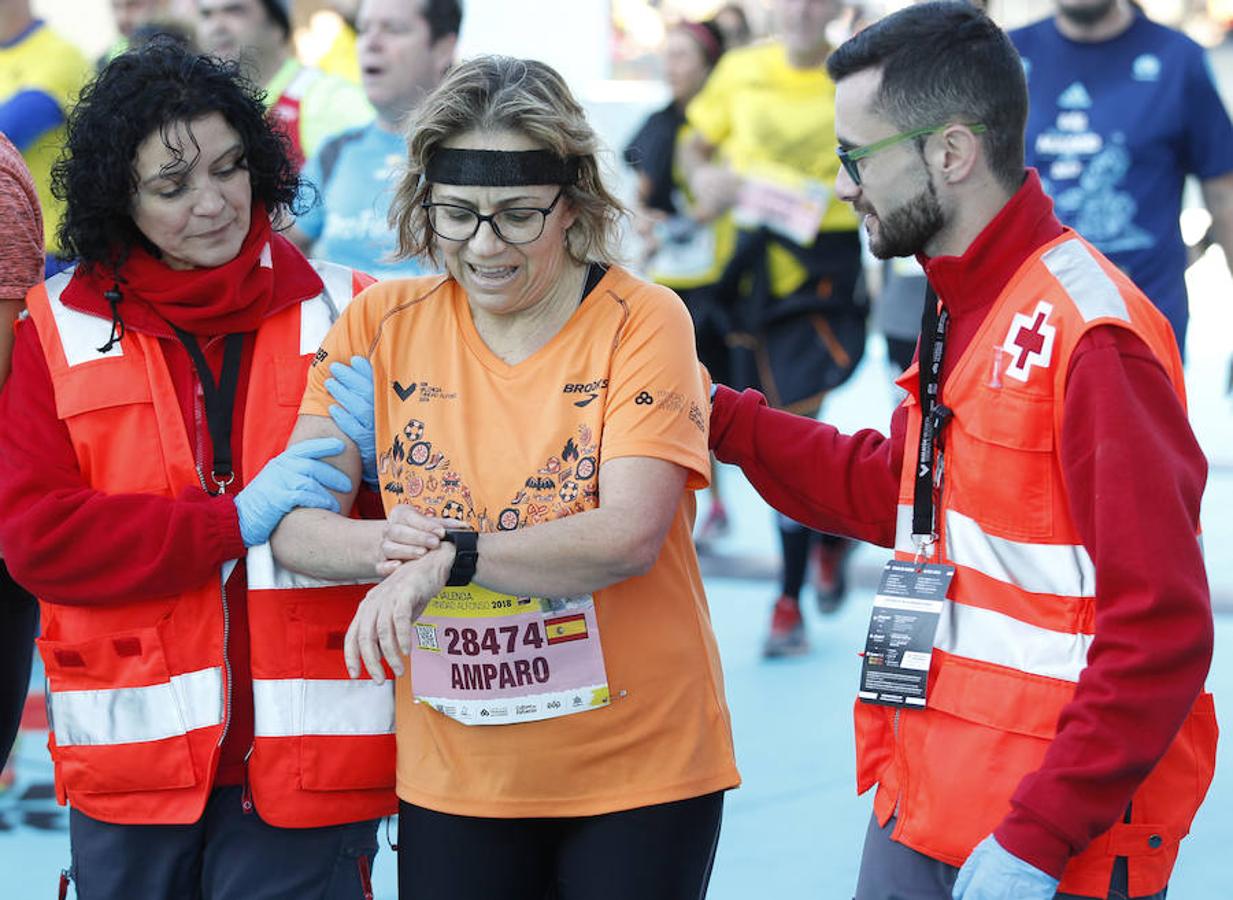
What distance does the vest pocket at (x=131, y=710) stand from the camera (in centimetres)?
243

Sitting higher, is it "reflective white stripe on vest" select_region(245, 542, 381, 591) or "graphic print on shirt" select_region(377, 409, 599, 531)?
"graphic print on shirt" select_region(377, 409, 599, 531)

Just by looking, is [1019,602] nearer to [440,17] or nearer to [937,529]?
[937,529]

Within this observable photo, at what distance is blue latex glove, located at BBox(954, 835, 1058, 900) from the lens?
6.10 ft

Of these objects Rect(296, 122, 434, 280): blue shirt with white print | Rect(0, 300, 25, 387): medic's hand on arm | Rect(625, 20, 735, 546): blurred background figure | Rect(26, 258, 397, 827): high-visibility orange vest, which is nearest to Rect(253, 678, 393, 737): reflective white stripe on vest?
Rect(26, 258, 397, 827): high-visibility orange vest

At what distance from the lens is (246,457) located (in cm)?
246

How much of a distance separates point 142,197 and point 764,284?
369 cm

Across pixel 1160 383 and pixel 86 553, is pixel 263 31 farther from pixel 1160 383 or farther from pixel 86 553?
pixel 1160 383

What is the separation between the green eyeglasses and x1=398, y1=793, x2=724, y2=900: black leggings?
873 mm

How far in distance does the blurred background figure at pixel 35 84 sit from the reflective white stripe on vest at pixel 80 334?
8.20 feet

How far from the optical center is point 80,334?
8.01 ft

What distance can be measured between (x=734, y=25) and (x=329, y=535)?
23.6 ft

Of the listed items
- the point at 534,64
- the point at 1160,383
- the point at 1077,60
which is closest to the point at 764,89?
the point at 1077,60

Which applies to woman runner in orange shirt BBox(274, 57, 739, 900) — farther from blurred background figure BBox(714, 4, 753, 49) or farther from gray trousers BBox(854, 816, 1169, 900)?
blurred background figure BBox(714, 4, 753, 49)

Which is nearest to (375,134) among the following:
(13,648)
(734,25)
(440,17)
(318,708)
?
(440,17)
